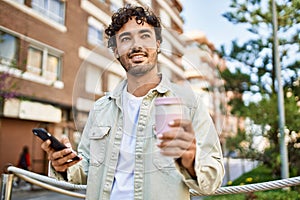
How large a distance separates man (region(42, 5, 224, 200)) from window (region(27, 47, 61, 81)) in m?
3.34

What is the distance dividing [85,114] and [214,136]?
23 centimetres

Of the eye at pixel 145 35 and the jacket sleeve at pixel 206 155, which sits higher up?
the eye at pixel 145 35

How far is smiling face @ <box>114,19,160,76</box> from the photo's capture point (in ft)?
1.34

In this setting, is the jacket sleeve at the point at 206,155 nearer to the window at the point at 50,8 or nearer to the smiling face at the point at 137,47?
the smiling face at the point at 137,47

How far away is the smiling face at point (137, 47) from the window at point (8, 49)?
2563 millimetres

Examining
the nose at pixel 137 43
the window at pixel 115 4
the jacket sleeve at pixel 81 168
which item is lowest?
the jacket sleeve at pixel 81 168

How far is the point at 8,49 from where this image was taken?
2936 mm

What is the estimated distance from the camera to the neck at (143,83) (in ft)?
1.47

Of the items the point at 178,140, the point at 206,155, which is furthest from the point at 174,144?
the point at 206,155

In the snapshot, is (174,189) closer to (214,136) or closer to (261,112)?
(214,136)

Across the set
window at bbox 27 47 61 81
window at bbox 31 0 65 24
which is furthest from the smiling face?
window at bbox 31 0 65 24

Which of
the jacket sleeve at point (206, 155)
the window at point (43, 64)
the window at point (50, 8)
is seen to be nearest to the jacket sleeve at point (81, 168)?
the jacket sleeve at point (206, 155)

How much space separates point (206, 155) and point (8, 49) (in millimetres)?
2958

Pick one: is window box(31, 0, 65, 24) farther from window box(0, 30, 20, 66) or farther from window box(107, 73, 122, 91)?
window box(107, 73, 122, 91)
